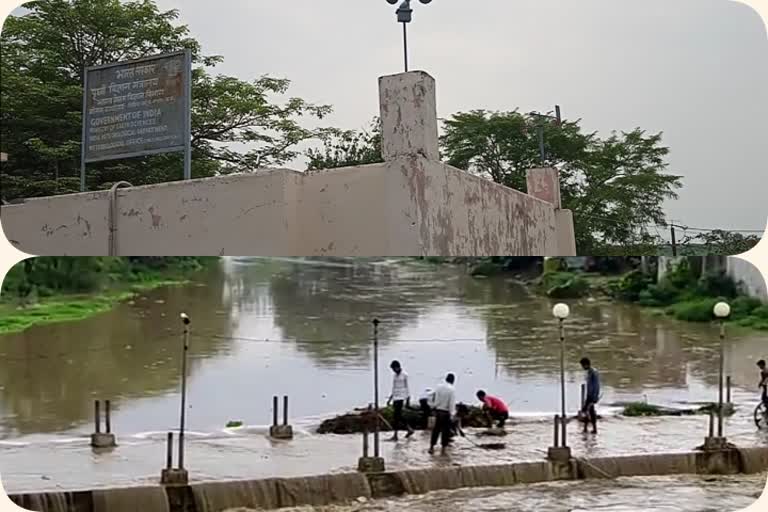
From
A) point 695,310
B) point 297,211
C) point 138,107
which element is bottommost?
point 695,310

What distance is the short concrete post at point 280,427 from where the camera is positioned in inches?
128

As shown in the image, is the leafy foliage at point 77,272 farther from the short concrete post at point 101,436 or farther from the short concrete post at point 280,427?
the short concrete post at point 280,427

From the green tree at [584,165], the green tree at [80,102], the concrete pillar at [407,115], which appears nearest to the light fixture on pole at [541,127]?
the green tree at [584,165]

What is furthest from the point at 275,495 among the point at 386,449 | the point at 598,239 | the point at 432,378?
the point at 598,239

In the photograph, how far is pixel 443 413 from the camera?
3.39 metres

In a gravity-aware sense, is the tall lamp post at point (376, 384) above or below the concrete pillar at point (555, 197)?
below

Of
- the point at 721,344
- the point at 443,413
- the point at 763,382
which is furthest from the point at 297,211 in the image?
the point at 763,382

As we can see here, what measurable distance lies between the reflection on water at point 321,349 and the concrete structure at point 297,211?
0.15 m

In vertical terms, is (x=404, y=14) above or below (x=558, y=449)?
above

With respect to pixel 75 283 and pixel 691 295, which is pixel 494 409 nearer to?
pixel 691 295

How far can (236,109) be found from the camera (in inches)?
288

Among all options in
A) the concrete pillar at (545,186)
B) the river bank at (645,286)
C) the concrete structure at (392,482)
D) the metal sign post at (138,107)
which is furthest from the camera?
the concrete pillar at (545,186)

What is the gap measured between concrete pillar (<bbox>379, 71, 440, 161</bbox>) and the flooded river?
0.42 m

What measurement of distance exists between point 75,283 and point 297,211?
821 millimetres
